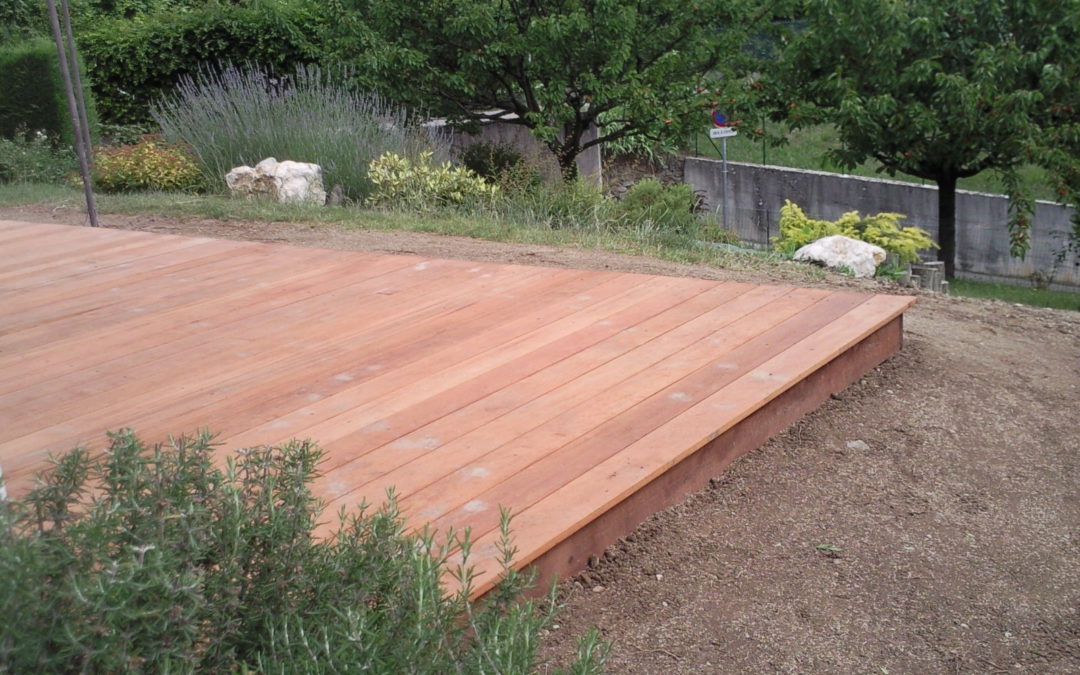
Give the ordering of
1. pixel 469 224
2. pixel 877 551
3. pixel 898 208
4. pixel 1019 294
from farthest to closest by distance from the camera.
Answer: pixel 898 208
pixel 1019 294
pixel 469 224
pixel 877 551

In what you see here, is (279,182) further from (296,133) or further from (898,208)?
(898,208)

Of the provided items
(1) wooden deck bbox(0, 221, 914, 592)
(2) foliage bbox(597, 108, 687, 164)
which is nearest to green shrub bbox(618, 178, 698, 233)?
(1) wooden deck bbox(0, 221, 914, 592)

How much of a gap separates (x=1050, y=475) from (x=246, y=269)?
11.2 ft

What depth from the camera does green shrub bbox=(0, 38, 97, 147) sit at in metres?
12.0

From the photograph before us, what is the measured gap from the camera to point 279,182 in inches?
311

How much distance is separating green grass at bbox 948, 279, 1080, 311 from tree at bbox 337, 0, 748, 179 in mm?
3552

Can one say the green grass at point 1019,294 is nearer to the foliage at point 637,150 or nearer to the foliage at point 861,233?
the foliage at point 637,150

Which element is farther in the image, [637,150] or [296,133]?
[637,150]

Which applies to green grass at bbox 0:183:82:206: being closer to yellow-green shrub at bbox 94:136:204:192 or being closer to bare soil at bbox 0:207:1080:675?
yellow-green shrub at bbox 94:136:204:192

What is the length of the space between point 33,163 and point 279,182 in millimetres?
4228

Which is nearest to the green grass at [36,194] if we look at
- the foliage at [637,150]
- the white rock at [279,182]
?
the white rock at [279,182]

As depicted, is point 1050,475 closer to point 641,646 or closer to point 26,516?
point 641,646

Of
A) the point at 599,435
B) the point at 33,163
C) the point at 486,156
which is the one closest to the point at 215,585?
the point at 599,435

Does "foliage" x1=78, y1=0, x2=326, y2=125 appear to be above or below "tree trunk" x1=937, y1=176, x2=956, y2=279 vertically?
above
